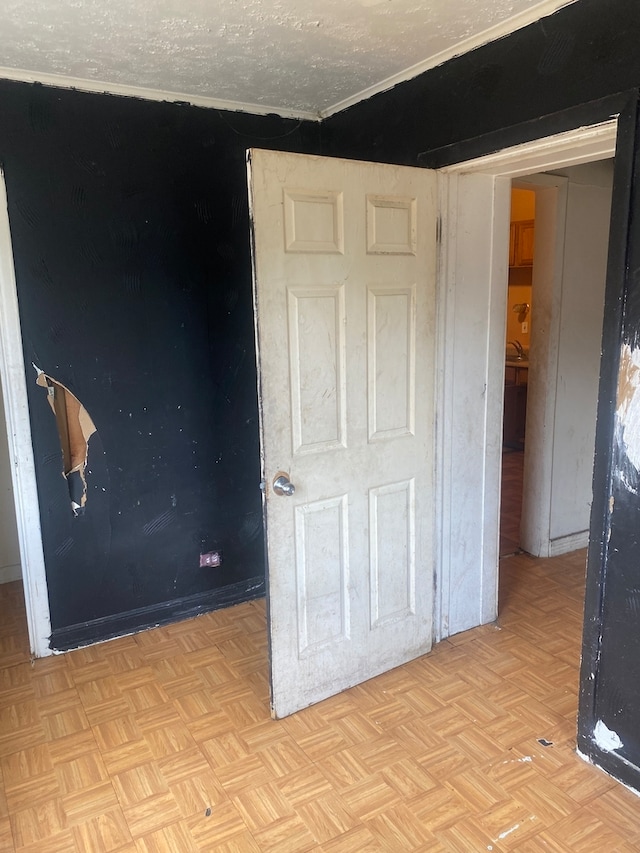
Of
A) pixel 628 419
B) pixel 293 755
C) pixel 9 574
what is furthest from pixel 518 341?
pixel 293 755

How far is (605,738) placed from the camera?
6.51 ft

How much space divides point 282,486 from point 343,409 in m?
0.36

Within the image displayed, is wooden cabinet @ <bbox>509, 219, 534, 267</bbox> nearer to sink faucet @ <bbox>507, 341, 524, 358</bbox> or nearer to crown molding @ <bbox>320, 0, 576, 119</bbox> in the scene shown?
sink faucet @ <bbox>507, 341, 524, 358</bbox>

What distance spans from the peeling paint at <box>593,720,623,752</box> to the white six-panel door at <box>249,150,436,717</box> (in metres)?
0.79

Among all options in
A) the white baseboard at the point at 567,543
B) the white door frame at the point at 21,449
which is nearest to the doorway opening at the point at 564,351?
the white baseboard at the point at 567,543

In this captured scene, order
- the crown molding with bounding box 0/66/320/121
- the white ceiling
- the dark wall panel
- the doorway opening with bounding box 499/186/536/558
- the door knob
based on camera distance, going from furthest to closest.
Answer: the doorway opening with bounding box 499/186/536/558 → the crown molding with bounding box 0/66/320/121 → the door knob → the white ceiling → the dark wall panel

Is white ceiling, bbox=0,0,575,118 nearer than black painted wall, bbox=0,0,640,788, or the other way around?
white ceiling, bbox=0,0,575,118

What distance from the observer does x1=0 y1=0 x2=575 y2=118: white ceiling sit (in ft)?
6.10

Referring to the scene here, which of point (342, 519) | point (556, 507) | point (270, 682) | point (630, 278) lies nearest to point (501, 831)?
point (270, 682)

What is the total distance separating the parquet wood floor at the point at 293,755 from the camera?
70.5 inches

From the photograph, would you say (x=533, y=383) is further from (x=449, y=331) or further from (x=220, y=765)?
(x=220, y=765)

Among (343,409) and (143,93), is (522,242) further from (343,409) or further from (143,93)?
(343,409)

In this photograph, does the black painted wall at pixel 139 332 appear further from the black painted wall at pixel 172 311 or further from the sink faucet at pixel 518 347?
the sink faucet at pixel 518 347

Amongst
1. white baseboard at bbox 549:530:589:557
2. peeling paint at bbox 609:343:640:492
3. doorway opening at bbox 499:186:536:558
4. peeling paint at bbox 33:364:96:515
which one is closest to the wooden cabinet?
doorway opening at bbox 499:186:536:558
